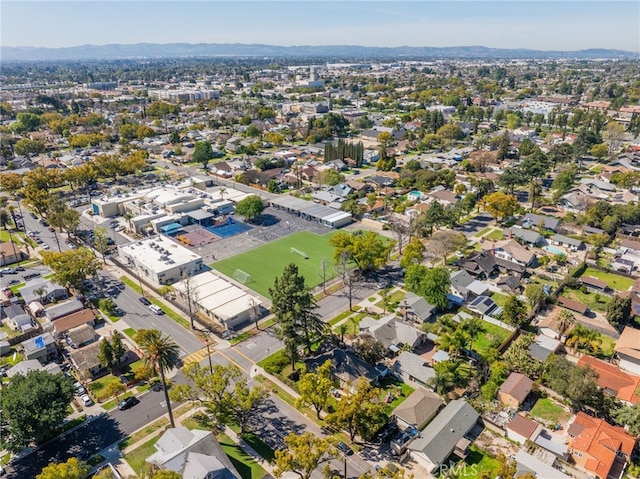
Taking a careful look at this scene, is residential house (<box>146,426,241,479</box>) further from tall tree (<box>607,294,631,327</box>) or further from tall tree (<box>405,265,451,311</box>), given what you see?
tall tree (<box>607,294,631,327</box>)

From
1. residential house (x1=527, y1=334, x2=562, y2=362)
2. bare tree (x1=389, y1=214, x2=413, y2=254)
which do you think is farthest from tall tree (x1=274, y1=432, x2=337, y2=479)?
bare tree (x1=389, y1=214, x2=413, y2=254)

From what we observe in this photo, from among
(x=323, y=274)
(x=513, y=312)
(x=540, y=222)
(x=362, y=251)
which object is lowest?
(x=323, y=274)

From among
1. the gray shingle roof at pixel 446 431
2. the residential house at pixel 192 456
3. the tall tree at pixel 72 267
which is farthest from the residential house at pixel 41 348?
the gray shingle roof at pixel 446 431

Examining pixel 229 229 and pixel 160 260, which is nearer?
pixel 160 260

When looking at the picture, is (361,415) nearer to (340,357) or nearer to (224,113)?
(340,357)

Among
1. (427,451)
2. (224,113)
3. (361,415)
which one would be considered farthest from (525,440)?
(224,113)

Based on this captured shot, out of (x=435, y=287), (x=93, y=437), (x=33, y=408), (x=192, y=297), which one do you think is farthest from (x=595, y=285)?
(x=33, y=408)

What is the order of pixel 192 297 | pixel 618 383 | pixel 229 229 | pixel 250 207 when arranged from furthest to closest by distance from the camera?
pixel 250 207 < pixel 229 229 < pixel 192 297 < pixel 618 383

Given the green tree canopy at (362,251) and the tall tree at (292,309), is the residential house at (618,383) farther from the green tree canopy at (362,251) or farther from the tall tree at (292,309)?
the green tree canopy at (362,251)

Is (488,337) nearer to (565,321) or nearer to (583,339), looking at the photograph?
(565,321)
